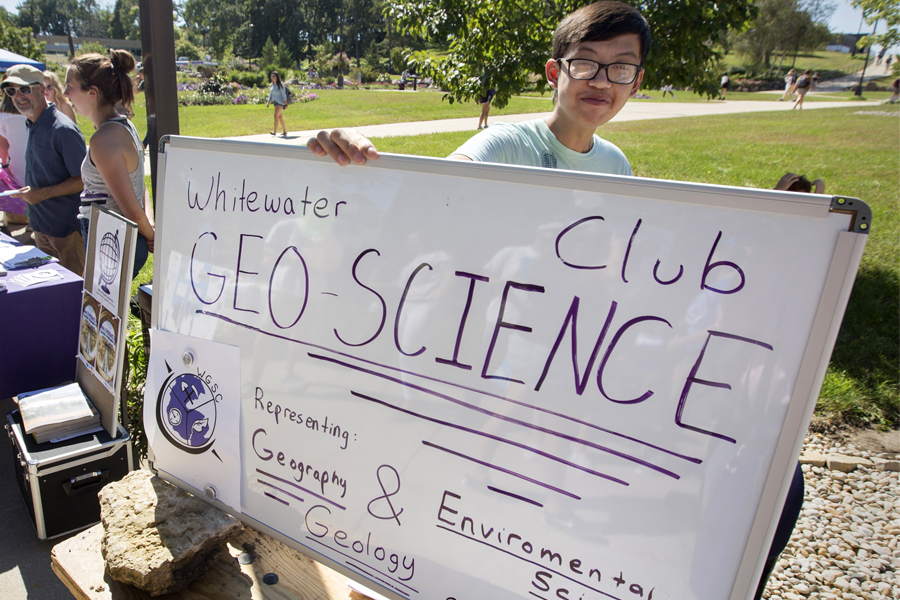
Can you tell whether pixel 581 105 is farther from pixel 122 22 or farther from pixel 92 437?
pixel 122 22

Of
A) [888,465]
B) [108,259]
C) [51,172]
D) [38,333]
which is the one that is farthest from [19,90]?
[888,465]

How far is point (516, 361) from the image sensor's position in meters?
1.14

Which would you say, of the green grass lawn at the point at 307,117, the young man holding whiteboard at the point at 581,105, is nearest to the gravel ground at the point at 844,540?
the young man holding whiteboard at the point at 581,105

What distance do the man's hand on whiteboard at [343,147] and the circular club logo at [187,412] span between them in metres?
0.73

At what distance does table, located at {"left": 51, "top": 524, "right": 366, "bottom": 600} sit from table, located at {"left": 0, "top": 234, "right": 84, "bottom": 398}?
1.67 meters

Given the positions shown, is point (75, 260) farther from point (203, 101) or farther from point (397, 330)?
point (203, 101)

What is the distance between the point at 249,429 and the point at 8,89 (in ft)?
12.3

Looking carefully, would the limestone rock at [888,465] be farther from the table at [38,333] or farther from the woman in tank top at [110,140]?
the table at [38,333]

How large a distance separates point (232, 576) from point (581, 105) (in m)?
1.61

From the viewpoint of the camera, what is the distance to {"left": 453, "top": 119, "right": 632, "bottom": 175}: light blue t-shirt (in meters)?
1.53

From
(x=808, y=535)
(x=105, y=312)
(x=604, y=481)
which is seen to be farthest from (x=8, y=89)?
(x=808, y=535)

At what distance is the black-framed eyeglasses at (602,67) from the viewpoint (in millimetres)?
1512

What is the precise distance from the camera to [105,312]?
213cm

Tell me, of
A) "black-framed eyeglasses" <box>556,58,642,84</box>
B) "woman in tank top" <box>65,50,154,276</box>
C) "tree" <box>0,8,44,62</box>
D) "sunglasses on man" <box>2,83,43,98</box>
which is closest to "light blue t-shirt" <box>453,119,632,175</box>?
"black-framed eyeglasses" <box>556,58,642,84</box>
